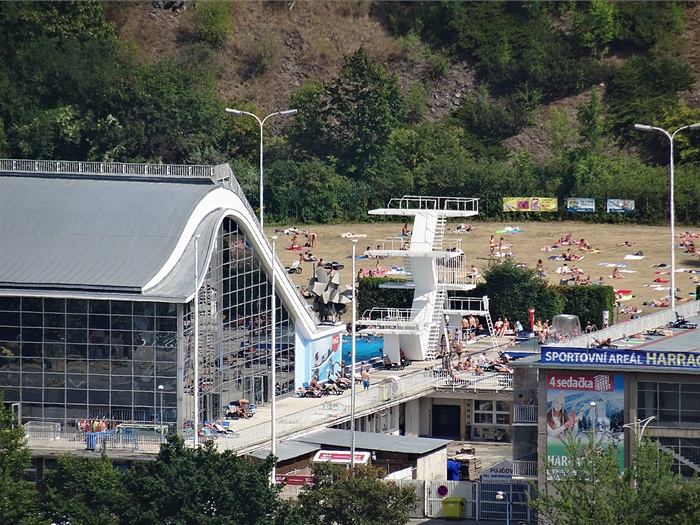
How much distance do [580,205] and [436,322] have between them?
32.9 metres

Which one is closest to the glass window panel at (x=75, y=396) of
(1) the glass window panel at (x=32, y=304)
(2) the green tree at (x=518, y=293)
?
(1) the glass window panel at (x=32, y=304)

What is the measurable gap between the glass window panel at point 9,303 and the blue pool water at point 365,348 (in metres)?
19.5

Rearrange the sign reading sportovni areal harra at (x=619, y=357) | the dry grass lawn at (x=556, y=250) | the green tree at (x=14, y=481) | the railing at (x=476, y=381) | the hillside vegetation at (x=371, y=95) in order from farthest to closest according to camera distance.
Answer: the hillside vegetation at (x=371, y=95) < the dry grass lawn at (x=556, y=250) < the railing at (x=476, y=381) < the sign reading sportovni areal harra at (x=619, y=357) < the green tree at (x=14, y=481)

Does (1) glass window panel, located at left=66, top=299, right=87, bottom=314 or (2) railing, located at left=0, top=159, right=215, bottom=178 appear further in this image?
Result: (2) railing, located at left=0, top=159, right=215, bottom=178

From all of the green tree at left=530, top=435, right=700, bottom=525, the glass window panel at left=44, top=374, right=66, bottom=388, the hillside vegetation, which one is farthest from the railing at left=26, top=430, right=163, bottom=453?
the hillside vegetation

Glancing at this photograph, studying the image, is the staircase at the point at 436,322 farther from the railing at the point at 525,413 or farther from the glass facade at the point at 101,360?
the railing at the point at 525,413

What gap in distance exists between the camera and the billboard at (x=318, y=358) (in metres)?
73.5

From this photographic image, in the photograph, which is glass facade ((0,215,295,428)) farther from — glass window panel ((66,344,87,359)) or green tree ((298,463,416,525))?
green tree ((298,463,416,525))

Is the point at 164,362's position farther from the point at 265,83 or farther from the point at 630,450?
the point at 265,83

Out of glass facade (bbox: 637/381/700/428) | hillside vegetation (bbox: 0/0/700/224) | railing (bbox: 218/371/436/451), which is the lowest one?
railing (bbox: 218/371/436/451)

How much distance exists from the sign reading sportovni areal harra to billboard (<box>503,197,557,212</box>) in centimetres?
5783

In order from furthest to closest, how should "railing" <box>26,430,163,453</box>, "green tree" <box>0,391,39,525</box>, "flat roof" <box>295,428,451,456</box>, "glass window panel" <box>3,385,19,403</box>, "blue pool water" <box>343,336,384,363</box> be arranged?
"blue pool water" <box>343,336,384,363</box>, "glass window panel" <box>3,385,19,403</box>, "flat roof" <box>295,428,451,456</box>, "railing" <box>26,430,163,453</box>, "green tree" <box>0,391,39,525</box>

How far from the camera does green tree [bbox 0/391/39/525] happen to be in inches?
2053

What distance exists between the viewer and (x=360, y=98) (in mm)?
127625
